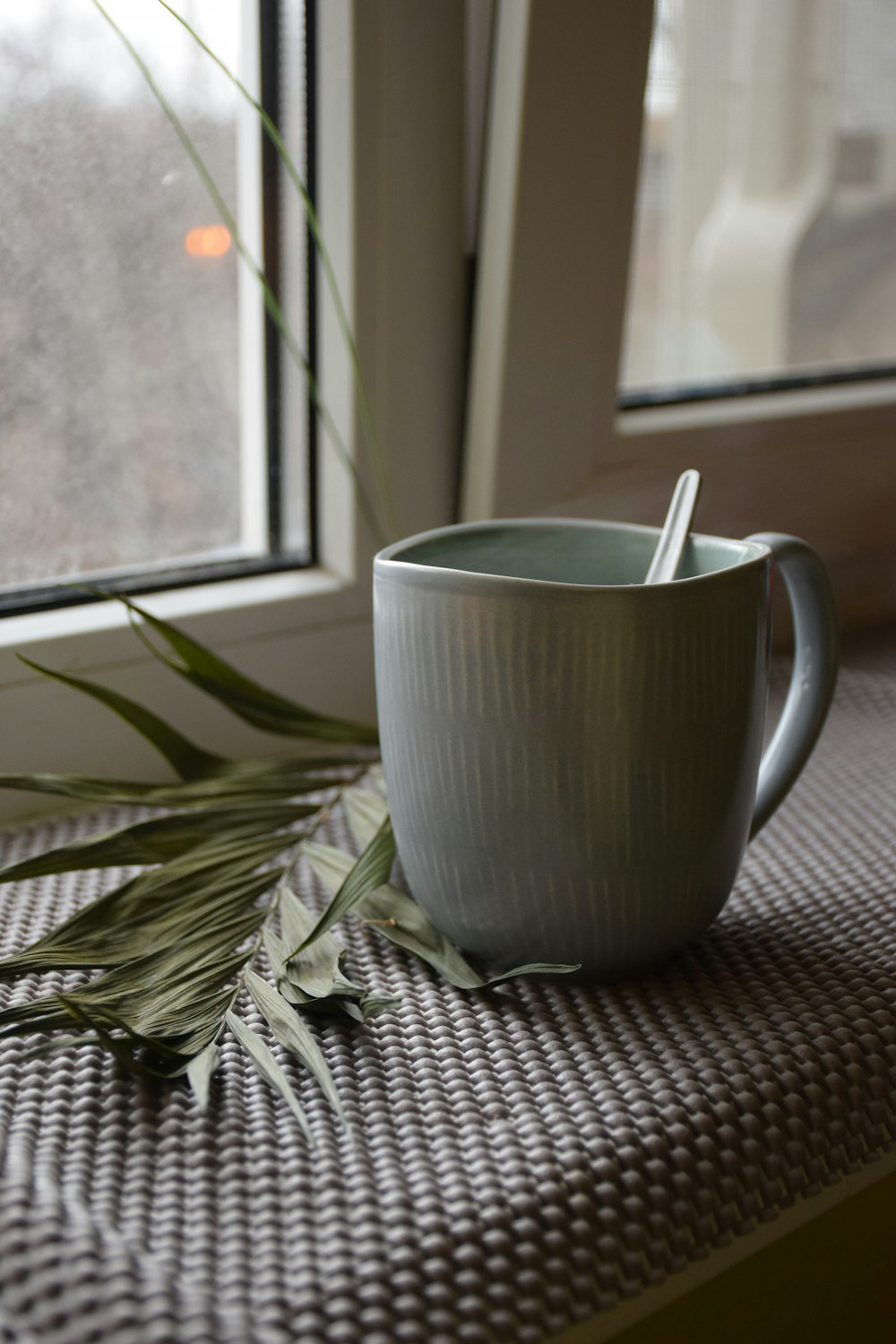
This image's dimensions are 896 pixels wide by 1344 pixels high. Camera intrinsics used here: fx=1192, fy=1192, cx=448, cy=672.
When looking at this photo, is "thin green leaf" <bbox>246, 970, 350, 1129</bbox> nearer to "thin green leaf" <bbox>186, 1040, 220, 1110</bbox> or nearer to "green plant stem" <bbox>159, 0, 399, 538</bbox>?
"thin green leaf" <bbox>186, 1040, 220, 1110</bbox>

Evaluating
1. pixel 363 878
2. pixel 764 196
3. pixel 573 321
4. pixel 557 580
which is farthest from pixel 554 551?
pixel 764 196

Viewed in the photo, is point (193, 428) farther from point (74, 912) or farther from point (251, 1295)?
point (251, 1295)

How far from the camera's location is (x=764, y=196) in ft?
2.51

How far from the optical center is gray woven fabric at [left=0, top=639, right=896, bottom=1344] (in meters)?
0.26

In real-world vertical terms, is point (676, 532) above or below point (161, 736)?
above

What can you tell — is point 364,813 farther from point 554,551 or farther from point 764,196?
point 764,196

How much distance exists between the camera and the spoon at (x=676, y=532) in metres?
0.40

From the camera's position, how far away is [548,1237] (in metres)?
0.29

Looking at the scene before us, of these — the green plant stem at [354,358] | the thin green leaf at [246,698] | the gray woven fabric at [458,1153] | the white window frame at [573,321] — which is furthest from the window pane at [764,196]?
the gray woven fabric at [458,1153]

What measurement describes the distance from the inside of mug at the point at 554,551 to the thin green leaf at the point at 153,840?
0.46 ft

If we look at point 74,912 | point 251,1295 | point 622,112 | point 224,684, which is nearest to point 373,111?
point 622,112

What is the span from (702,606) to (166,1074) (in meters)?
0.20

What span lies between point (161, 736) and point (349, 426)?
0.19 metres

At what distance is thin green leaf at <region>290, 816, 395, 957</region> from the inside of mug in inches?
3.9
